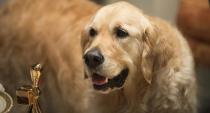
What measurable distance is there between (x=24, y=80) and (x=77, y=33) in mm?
302

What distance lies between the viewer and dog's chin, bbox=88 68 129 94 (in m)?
1.42

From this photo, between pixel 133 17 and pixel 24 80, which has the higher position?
pixel 133 17

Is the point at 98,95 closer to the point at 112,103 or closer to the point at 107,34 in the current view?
the point at 112,103

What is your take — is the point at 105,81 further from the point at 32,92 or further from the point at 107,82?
the point at 32,92

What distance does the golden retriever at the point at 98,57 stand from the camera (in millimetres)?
1418

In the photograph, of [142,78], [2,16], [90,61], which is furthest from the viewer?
[2,16]

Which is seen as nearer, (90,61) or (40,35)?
(90,61)

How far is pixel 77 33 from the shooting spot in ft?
5.86

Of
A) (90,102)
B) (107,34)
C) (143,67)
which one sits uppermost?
(107,34)

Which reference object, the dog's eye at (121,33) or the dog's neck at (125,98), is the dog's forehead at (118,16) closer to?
the dog's eye at (121,33)

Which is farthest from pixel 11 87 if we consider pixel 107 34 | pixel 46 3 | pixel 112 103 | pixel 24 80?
pixel 107 34

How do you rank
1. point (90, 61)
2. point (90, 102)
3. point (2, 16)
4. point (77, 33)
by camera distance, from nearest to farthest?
point (90, 61) < point (90, 102) < point (77, 33) < point (2, 16)

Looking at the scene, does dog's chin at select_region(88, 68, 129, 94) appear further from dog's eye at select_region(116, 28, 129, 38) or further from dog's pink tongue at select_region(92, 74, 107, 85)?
dog's eye at select_region(116, 28, 129, 38)

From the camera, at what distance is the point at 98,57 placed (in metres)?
1.35
